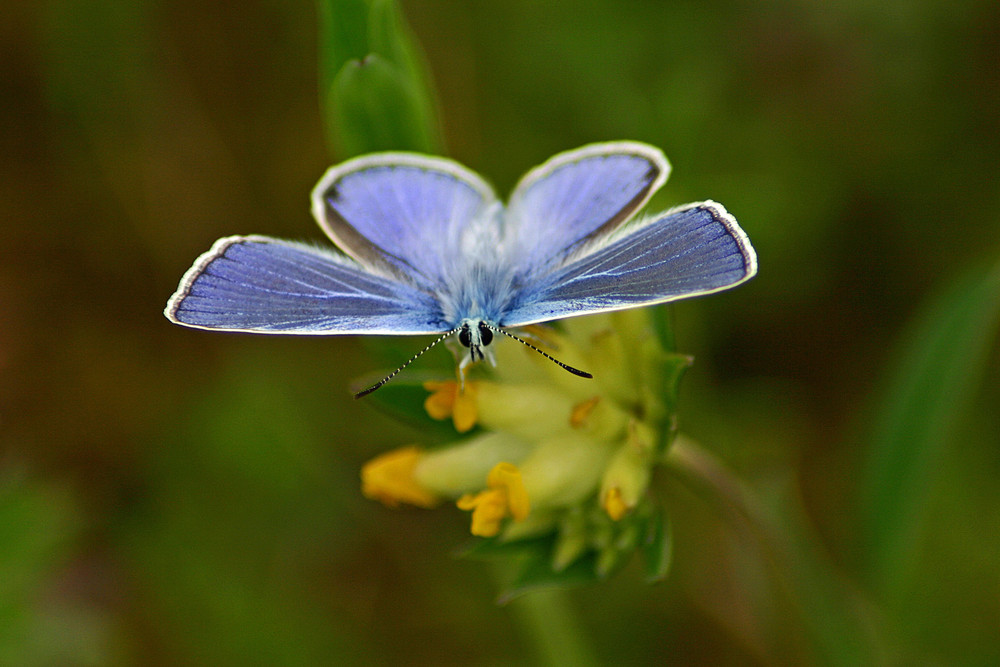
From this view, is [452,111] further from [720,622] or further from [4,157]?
[720,622]

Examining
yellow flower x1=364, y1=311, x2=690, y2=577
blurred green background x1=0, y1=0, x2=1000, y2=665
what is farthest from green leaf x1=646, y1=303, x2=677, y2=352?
blurred green background x1=0, y1=0, x2=1000, y2=665

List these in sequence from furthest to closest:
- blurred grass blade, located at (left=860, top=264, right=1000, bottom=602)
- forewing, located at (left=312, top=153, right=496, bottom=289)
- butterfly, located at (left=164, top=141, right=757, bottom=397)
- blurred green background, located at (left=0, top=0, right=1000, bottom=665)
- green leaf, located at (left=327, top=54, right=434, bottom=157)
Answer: blurred green background, located at (left=0, top=0, right=1000, bottom=665) < blurred grass blade, located at (left=860, top=264, right=1000, bottom=602) < forewing, located at (left=312, top=153, right=496, bottom=289) < green leaf, located at (left=327, top=54, right=434, bottom=157) < butterfly, located at (left=164, top=141, right=757, bottom=397)

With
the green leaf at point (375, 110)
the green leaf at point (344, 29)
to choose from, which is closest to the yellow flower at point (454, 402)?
the green leaf at point (375, 110)

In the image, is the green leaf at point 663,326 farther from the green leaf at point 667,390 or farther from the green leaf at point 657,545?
the green leaf at point 657,545

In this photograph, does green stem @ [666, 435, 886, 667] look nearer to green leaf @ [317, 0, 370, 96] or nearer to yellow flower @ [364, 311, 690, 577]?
yellow flower @ [364, 311, 690, 577]

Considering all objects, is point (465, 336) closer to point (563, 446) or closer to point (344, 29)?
point (563, 446)

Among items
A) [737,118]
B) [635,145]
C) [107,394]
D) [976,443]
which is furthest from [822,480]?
[107,394]
